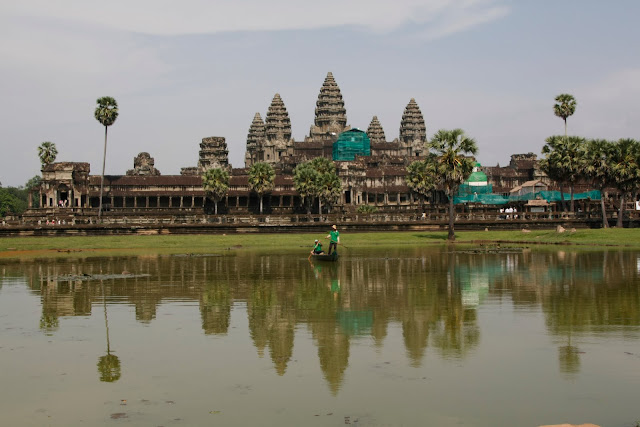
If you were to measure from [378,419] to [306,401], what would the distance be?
4.46 ft

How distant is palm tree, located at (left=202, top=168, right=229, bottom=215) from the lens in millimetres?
111125

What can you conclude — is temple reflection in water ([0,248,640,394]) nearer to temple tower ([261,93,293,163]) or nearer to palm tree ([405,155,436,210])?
palm tree ([405,155,436,210])

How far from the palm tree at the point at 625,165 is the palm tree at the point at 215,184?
186 ft

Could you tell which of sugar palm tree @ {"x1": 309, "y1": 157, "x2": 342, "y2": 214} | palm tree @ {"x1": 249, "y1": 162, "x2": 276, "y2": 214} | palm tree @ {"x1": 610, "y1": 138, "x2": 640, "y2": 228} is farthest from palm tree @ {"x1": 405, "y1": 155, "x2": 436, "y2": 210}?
palm tree @ {"x1": 610, "y1": 138, "x2": 640, "y2": 228}

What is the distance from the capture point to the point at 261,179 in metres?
110

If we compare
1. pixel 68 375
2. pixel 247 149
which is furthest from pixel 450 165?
pixel 247 149

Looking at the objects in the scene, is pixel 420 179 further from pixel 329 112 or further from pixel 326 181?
pixel 329 112

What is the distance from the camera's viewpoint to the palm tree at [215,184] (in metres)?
111

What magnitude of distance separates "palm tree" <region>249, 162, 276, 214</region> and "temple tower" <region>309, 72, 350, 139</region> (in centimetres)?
5944

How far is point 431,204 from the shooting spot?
113 m

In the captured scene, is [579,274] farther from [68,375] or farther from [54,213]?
[54,213]

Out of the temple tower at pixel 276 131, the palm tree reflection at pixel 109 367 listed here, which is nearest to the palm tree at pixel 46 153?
the temple tower at pixel 276 131

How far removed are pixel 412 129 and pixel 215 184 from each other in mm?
78681

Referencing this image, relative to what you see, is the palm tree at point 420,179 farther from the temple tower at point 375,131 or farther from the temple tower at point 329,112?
the temple tower at point 375,131
